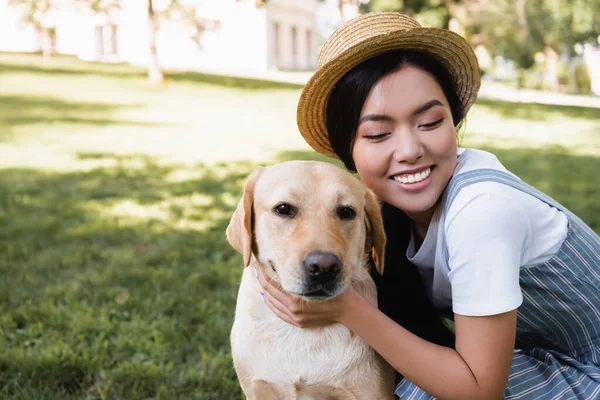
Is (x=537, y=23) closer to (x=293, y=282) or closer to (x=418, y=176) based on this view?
(x=418, y=176)

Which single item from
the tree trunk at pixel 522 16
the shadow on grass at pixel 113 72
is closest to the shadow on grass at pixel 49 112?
the shadow on grass at pixel 113 72

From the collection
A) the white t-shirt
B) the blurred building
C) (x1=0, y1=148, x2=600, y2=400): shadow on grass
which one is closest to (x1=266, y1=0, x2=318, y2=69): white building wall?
the blurred building

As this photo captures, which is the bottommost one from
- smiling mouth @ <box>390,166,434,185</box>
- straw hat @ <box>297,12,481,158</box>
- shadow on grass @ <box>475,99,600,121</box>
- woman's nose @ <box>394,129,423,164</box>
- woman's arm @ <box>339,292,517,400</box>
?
shadow on grass @ <box>475,99,600,121</box>

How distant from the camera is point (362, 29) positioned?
8.67ft

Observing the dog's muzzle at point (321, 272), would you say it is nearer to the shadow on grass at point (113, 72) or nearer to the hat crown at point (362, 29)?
the hat crown at point (362, 29)

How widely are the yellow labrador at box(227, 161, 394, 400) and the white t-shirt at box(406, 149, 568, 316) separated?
1.28 ft

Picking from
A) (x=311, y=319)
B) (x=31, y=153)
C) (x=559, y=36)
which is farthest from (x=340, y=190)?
(x=559, y=36)

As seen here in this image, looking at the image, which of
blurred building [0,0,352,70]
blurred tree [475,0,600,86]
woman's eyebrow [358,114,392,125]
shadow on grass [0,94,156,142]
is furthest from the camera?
blurred building [0,0,352,70]

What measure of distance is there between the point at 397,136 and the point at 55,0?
75.9ft

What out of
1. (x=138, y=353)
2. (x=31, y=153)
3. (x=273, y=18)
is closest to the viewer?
(x=138, y=353)

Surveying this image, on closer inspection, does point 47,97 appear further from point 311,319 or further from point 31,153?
point 311,319

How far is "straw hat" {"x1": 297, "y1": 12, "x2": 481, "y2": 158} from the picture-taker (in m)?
2.47

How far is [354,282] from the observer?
2559mm

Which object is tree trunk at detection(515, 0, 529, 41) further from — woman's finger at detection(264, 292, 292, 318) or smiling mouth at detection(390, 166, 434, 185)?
woman's finger at detection(264, 292, 292, 318)
